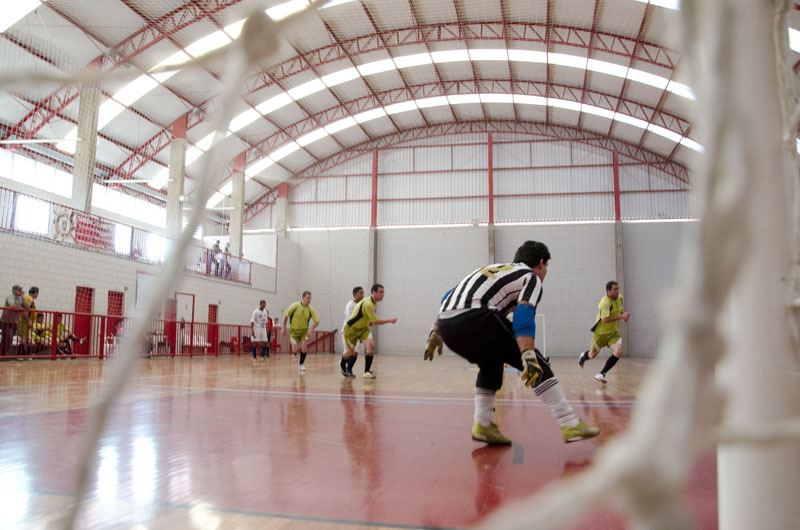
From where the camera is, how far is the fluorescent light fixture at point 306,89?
2378 centimetres

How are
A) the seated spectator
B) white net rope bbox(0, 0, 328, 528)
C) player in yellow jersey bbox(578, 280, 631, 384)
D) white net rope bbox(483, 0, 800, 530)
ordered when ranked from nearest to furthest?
white net rope bbox(483, 0, 800, 530)
white net rope bbox(0, 0, 328, 528)
player in yellow jersey bbox(578, 280, 631, 384)
the seated spectator

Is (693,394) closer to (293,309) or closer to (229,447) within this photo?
(229,447)

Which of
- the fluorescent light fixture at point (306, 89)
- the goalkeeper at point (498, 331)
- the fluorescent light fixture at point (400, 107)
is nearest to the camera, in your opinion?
the goalkeeper at point (498, 331)

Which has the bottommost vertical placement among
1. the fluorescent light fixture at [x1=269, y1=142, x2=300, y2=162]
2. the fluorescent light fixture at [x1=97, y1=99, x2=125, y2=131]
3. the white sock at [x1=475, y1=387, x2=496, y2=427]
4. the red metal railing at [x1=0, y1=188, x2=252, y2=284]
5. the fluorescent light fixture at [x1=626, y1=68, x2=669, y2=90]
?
the white sock at [x1=475, y1=387, x2=496, y2=427]

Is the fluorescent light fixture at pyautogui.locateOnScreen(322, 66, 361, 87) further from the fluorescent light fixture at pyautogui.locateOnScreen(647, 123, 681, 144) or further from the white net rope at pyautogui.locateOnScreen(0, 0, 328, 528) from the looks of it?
the white net rope at pyautogui.locateOnScreen(0, 0, 328, 528)

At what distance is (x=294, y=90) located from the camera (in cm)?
2391

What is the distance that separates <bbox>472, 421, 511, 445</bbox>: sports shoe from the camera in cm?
369

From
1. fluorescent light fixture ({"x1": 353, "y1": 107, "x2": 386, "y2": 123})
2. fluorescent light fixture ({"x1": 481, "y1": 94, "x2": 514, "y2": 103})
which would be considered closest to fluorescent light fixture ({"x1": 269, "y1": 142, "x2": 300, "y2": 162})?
fluorescent light fixture ({"x1": 353, "y1": 107, "x2": 386, "y2": 123})

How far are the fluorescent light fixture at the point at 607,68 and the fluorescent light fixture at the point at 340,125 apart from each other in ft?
36.8

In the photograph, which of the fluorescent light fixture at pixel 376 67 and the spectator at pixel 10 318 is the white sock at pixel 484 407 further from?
the fluorescent light fixture at pixel 376 67

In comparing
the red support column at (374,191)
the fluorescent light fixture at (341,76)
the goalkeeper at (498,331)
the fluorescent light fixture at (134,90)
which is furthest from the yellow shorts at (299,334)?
the red support column at (374,191)

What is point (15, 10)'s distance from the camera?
53.0 feet

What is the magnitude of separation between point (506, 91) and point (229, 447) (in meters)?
24.1

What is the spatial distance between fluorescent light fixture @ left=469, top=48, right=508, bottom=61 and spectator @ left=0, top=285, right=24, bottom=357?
17.8 meters
